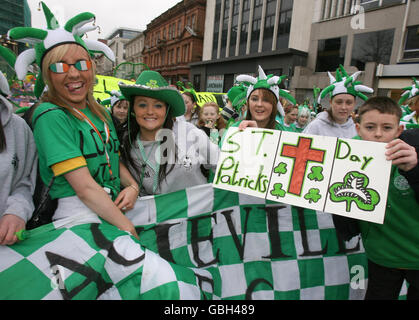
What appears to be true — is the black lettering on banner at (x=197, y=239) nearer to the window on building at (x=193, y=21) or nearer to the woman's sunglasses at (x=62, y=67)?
the woman's sunglasses at (x=62, y=67)

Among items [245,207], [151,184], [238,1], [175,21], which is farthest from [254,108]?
[175,21]

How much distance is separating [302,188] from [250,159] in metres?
0.39

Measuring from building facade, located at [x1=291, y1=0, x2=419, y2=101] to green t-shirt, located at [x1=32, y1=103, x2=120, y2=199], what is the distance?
15.6m

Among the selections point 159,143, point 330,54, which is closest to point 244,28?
point 330,54

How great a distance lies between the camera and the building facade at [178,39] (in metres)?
30.7

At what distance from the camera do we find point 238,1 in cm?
2500

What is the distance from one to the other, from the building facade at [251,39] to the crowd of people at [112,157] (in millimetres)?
17772

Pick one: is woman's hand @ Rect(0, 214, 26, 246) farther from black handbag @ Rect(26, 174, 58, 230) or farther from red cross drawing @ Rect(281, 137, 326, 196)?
red cross drawing @ Rect(281, 137, 326, 196)

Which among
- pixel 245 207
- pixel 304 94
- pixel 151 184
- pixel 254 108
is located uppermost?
pixel 304 94

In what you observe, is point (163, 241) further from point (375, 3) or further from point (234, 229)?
point (375, 3)

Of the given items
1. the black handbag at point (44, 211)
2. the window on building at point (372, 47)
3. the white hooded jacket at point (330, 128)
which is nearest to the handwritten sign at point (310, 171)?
the black handbag at point (44, 211)

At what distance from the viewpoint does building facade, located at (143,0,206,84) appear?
30.7 meters
